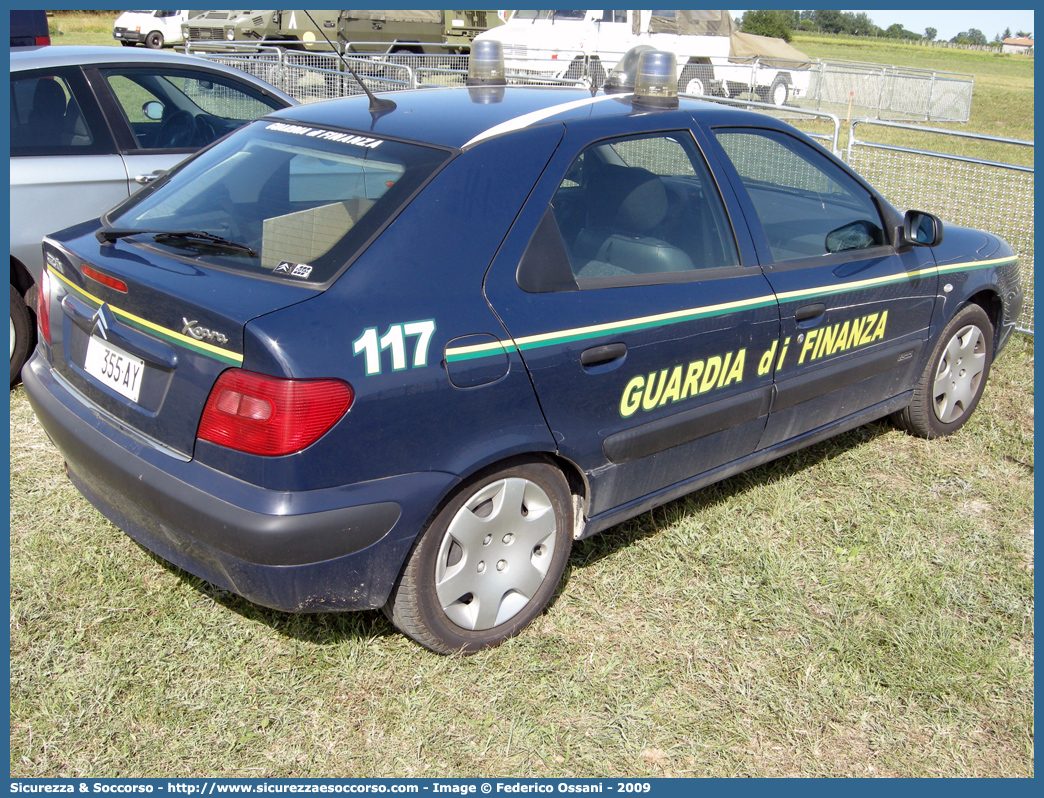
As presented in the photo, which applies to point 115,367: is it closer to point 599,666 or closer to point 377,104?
point 377,104

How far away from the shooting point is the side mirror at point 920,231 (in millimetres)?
3916

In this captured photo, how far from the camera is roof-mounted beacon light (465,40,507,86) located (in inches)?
146

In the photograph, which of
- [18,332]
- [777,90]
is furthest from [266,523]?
[777,90]

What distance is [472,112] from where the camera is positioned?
120 inches

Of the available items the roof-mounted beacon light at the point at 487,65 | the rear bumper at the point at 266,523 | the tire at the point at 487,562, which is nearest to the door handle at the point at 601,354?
the tire at the point at 487,562

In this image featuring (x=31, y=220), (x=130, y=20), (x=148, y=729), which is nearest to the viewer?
(x=148, y=729)

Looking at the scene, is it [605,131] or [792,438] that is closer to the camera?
[605,131]

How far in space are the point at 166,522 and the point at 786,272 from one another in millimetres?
2370

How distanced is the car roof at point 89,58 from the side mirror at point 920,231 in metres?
3.78

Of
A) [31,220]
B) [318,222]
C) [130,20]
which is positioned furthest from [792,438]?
[130,20]

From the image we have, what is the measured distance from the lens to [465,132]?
2.85 metres

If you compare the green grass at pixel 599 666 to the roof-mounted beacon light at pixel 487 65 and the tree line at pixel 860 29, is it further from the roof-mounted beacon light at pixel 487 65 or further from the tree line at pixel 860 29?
the tree line at pixel 860 29

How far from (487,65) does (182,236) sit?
5.20ft

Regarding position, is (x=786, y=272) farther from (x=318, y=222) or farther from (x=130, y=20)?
(x=130, y=20)
